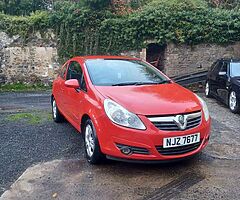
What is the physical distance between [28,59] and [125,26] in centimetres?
437

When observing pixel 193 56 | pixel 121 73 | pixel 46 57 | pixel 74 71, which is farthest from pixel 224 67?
pixel 46 57

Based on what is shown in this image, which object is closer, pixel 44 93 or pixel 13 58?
pixel 44 93

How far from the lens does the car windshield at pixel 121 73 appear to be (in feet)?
16.9

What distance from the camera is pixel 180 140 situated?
4164 mm

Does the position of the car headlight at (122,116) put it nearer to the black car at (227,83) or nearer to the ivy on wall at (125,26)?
the black car at (227,83)

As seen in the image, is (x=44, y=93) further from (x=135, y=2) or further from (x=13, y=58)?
(x=135, y=2)

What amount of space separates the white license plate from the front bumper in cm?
4

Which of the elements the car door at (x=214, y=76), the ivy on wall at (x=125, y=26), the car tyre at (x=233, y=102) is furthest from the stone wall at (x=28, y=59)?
the car tyre at (x=233, y=102)

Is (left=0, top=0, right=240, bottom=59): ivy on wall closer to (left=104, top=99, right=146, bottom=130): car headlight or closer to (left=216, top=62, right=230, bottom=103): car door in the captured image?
(left=216, top=62, right=230, bottom=103): car door

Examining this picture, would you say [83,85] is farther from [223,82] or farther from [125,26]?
[125,26]

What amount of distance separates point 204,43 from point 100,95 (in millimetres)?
10282

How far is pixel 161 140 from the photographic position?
405 centimetres

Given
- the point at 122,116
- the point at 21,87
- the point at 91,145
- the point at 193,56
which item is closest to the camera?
the point at 122,116

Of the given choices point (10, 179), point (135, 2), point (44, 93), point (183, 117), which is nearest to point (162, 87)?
point (183, 117)
